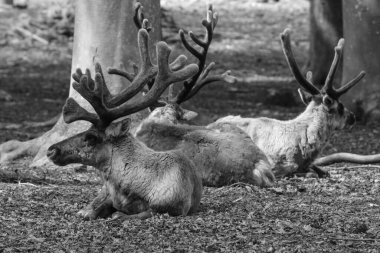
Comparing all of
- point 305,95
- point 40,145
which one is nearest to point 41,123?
point 40,145

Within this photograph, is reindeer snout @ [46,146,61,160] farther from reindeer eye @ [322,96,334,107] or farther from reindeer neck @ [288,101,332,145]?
reindeer eye @ [322,96,334,107]

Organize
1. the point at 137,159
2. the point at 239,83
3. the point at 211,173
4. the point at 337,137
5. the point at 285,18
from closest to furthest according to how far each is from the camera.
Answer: the point at 137,159 → the point at 211,173 → the point at 337,137 → the point at 239,83 → the point at 285,18

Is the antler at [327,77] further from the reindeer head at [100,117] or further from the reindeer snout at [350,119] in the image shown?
the reindeer head at [100,117]

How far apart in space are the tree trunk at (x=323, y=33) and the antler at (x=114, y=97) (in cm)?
1060

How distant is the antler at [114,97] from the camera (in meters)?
7.10

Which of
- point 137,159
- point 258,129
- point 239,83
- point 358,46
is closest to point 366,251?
point 137,159

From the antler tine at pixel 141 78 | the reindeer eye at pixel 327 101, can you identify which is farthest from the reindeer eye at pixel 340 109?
the antler tine at pixel 141 78

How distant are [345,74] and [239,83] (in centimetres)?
469

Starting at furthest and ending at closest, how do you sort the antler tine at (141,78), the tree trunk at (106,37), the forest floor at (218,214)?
the tree trunk at (106,37)
the antler tine at (141,78)
the forest floor at (218,214)

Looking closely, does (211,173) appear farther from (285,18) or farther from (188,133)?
(285,18)

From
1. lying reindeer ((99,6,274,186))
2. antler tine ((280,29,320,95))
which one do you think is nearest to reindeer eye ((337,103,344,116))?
antler tine ((280,29,320,95))

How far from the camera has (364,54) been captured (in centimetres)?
1473

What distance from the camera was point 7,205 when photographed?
761 cm

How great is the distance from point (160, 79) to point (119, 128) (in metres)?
0.56
